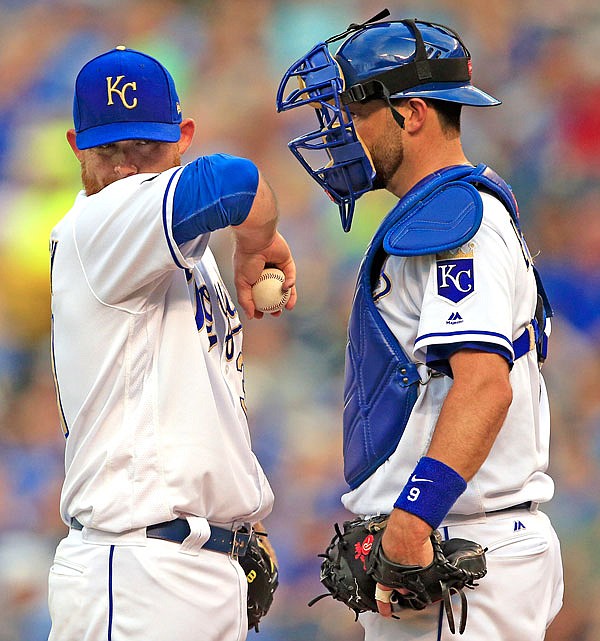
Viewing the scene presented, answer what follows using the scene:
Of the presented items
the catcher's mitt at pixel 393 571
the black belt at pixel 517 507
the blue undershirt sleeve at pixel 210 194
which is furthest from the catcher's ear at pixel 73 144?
the black belt at pixel 517 507

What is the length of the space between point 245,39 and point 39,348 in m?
1.79

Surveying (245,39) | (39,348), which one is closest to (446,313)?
(39,348)

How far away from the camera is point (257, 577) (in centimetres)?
235

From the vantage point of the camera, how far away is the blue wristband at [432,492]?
186cm

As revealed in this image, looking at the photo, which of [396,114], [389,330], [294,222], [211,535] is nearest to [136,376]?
[211,535]

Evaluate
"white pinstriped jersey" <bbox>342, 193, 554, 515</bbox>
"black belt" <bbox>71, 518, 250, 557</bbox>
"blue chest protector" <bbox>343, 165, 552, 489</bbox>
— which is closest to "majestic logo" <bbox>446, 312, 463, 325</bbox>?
"white pinstriped jersey" <bbox>342, 193, 554, 515</bbox>

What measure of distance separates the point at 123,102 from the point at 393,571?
1192 mm

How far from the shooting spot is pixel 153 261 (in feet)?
6.54

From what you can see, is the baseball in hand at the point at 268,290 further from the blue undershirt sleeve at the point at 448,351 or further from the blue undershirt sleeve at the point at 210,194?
the blue undershirt sleeve at the point at 448,351

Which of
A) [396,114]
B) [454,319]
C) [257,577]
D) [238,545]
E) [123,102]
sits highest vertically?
[123,102]

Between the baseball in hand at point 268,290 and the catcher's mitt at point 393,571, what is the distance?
22.8 inches

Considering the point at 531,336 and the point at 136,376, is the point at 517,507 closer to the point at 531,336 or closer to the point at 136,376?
the point at 531,336

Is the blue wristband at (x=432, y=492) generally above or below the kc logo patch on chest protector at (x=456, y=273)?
below

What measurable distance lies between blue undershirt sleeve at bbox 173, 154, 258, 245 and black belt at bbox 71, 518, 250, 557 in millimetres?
608
